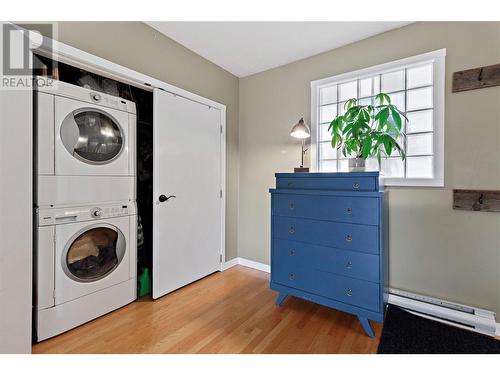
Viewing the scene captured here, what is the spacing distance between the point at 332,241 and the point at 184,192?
59.9 inches

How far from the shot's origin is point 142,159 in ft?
8.01

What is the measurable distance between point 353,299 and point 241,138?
2.27 metres

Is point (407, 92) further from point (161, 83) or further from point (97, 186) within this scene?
point (97, 186)

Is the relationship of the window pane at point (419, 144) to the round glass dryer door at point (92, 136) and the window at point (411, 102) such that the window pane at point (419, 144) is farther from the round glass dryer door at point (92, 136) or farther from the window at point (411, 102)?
the round glass dryer door at point (92, 136)

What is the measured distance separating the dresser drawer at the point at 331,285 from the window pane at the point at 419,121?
1.41 m

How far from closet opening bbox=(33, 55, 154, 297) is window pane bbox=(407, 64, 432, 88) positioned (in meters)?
2.49

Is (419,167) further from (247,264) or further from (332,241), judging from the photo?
(247,264)

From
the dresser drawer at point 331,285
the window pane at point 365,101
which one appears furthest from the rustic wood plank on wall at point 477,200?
the window pane at point 365,101

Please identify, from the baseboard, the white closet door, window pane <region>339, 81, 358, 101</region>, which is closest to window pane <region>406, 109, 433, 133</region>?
window pane <region>339, 81, 358, 101</region>

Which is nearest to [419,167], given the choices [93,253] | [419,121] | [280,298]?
[419,121]

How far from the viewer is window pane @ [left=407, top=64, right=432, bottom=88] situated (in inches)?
80.8

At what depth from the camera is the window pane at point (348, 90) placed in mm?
2422

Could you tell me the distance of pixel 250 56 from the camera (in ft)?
8.64

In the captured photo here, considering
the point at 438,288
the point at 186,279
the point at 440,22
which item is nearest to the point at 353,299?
the point at 438,288
